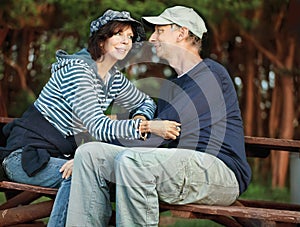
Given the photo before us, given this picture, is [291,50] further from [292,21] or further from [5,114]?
[5,114]

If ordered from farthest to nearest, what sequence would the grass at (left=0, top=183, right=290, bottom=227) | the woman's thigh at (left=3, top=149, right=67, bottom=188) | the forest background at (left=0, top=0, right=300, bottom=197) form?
the forest background at (left=0, top=0, right=300, bottom=197) → the grass at (left=0, top=183, right=290, bottom=227) → the woman's thigh at (left=3, top=149, right=67, bottom=188)

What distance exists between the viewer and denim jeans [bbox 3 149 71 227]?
9.14ft

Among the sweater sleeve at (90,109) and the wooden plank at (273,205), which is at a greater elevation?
the sweater sleeve at (90,109)

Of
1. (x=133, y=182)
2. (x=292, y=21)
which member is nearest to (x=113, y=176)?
(x=133, y=182)

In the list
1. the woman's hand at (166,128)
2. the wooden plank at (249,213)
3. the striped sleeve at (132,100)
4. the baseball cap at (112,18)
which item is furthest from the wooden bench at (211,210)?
the baseball cap at (112,18)

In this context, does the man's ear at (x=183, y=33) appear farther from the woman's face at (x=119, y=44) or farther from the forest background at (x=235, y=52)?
the forest background at (x=235, y=52)

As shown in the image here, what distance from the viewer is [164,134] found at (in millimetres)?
2871

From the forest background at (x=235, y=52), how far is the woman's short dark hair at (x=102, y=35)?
2.94m

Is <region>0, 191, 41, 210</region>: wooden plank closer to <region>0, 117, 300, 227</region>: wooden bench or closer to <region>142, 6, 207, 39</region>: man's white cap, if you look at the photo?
<region>0, 117, 300, 227</region>: wooden bench

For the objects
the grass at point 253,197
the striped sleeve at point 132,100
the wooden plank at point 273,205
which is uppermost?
the striped sleeve at point 132,100

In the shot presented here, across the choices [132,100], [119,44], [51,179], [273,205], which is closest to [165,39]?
[119,44]

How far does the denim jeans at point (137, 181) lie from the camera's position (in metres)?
2.60

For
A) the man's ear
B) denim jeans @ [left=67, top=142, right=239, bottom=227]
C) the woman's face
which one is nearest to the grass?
the woman's face

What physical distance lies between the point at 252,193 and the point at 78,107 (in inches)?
160
